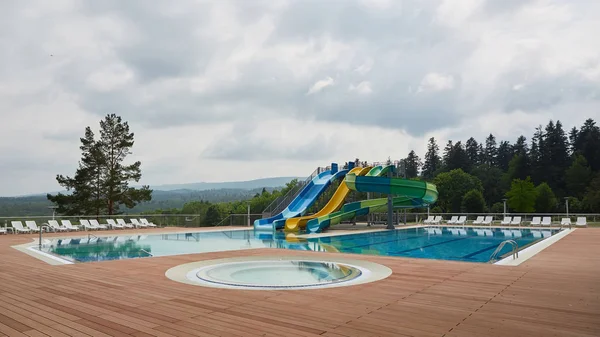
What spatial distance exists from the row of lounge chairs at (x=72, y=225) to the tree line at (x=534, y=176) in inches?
1351

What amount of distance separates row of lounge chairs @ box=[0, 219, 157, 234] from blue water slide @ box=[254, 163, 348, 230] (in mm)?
5810

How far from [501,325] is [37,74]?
661 inches

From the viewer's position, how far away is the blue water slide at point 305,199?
2188 cm

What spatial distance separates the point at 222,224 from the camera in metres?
25.5

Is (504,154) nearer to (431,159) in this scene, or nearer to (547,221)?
(431,159)

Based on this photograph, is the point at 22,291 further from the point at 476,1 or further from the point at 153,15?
the point at 476,1

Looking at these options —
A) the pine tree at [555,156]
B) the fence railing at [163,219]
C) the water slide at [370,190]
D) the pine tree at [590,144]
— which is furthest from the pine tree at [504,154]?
the fence railing at [163,219]

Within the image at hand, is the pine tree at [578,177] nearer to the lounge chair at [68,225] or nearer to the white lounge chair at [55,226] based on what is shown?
the lounge chair at [68,225]

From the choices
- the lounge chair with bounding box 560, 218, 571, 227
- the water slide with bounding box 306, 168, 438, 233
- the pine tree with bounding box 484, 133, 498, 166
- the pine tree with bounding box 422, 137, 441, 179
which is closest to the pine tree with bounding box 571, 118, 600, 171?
the pine tree with bounding box 484, 133, 498, 166

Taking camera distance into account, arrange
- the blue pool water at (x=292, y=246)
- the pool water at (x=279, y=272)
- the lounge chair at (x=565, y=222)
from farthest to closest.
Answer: the lounge chair at (x=565, y=222) → the blue pool water at (x=292, y=246) → the pool water at (x=279, y=272)

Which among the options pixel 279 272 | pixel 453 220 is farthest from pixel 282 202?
pixel 279 272

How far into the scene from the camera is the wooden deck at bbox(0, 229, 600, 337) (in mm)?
Answer: 4184

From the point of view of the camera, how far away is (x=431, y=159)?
75.2m

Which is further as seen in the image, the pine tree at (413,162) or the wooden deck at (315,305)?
the pine tree at (413,162)
